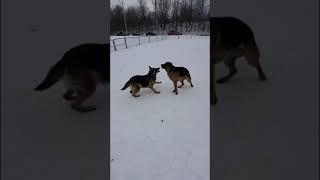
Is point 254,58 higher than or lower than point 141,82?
higher

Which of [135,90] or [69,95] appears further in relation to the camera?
[135,90]

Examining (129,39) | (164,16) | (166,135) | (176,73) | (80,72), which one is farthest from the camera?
(129,39)

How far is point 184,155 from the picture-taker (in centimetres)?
102

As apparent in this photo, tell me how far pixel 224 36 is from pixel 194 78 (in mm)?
326

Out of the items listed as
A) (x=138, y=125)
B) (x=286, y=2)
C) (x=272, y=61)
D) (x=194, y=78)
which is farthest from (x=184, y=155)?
(x=286, y=2)

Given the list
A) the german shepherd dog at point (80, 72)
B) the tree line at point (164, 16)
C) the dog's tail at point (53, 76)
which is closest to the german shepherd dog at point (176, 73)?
the tree line at point (164, 16)

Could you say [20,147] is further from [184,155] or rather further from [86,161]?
[184,155]

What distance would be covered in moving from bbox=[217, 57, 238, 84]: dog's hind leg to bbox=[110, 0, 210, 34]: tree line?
0.64 feet

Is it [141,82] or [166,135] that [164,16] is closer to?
[141,82]

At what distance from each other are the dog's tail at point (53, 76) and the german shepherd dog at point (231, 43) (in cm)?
51

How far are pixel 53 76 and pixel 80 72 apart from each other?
96mm

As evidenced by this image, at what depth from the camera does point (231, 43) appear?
92cm

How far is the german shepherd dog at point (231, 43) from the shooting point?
0.92m

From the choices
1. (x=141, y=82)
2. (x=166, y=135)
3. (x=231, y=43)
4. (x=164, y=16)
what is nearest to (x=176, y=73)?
(x=141, y=82)
